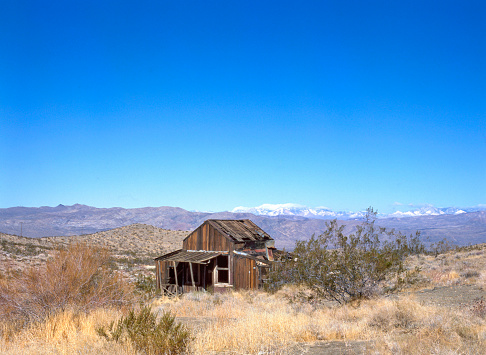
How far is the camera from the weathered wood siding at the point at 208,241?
2514 centimetres

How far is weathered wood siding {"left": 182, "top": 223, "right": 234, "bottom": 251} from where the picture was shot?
2514 cm

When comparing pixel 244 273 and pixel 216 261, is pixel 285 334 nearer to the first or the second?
pixel 244 273

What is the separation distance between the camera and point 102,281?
358 inches

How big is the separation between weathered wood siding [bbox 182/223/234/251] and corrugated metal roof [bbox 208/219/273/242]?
416mm

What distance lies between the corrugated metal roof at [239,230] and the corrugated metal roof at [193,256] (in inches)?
62.1

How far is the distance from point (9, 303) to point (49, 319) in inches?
37.4

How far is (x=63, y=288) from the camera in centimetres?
843

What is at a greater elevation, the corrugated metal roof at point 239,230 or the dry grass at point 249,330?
the corrugated metal roof at point 239,230

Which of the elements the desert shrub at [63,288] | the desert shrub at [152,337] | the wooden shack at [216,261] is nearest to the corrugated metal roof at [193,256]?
the wooden shack at [216,261]

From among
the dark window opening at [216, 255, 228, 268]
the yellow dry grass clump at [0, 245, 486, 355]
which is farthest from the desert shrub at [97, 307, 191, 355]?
the dark window opening at [216, 255, 228, 268]

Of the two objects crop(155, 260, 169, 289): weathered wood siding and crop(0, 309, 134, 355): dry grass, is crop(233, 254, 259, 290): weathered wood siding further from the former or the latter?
crop(0, 309, 134, 355): dry grass

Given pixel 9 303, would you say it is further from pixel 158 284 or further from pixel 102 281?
pixel 158 284

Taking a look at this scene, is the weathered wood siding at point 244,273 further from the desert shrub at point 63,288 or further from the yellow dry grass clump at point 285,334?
the desert shrub at point 63,288

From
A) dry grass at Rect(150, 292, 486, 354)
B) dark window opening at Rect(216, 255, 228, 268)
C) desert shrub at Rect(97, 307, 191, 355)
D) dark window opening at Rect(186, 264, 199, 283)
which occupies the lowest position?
dark window opening at Rect(186, 264, 199, 283)
